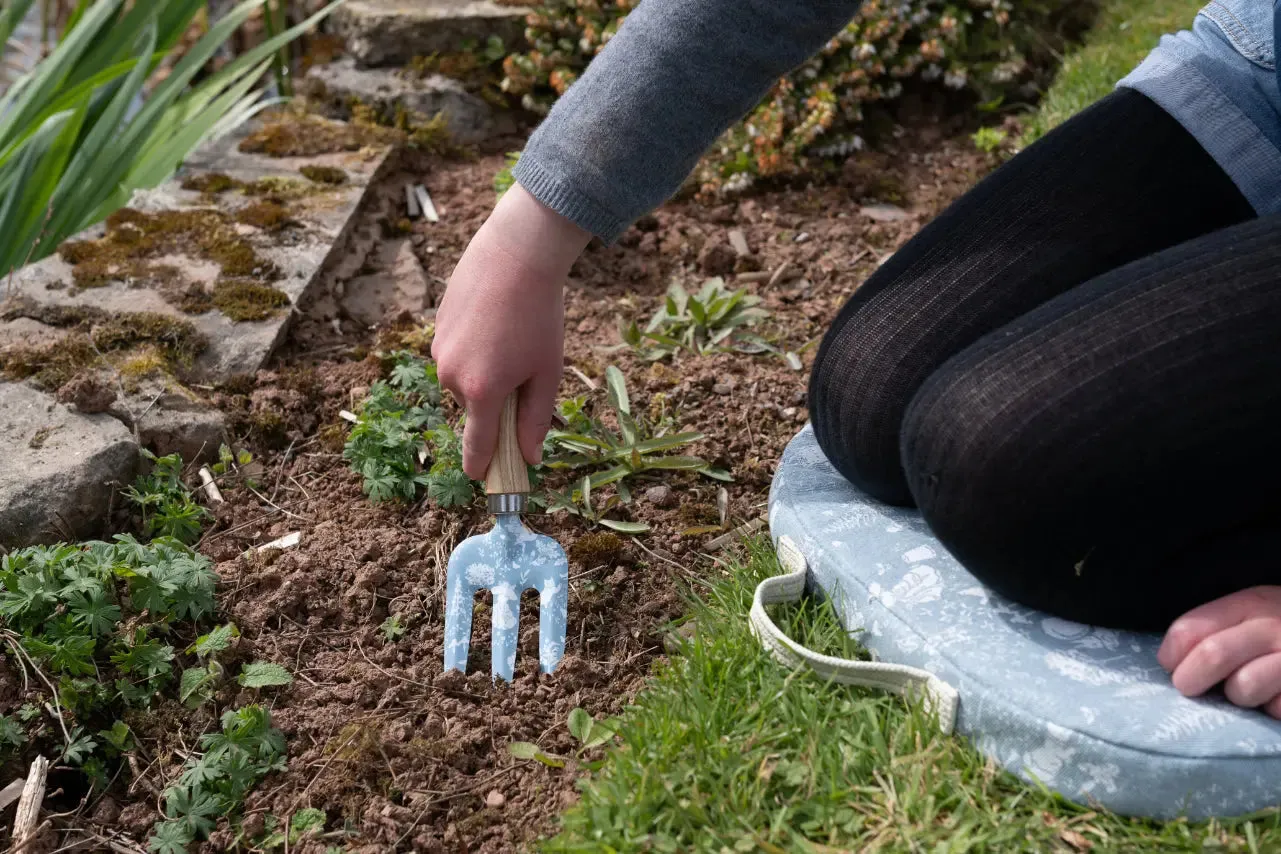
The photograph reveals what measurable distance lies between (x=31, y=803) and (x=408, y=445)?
85cm

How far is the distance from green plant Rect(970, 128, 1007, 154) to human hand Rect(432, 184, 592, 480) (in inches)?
86.6

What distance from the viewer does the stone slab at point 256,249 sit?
245cm

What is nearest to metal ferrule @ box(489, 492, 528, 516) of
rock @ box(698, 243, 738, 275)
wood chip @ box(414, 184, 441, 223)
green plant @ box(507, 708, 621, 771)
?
green plant @ box(507, 708, 621, 771)

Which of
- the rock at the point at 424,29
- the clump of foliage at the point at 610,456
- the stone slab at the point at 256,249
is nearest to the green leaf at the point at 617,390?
the clump of foliage at the point at 610,456

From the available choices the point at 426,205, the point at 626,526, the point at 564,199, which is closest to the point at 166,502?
the point at 626,526

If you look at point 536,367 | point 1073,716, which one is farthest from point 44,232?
point 1073,716

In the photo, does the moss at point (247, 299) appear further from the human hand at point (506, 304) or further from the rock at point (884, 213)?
the rock at point (884, 213)

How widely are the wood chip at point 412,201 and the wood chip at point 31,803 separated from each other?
6.30ft

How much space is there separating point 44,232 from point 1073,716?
261cm

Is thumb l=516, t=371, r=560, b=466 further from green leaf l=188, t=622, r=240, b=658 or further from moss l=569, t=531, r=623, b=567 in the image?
green leaf l=188, t=622, r=240, b=658

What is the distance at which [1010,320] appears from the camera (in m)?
1.74

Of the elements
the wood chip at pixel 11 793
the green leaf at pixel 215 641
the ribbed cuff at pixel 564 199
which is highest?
the ribbed cuff at pixel 564 199

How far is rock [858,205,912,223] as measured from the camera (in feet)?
10.1

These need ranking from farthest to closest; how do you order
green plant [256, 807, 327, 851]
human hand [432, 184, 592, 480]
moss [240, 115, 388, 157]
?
moss [240, 115, 388, 157], green plant [256, 807, 327, 851], human hand [432, 184, 592, 480]
